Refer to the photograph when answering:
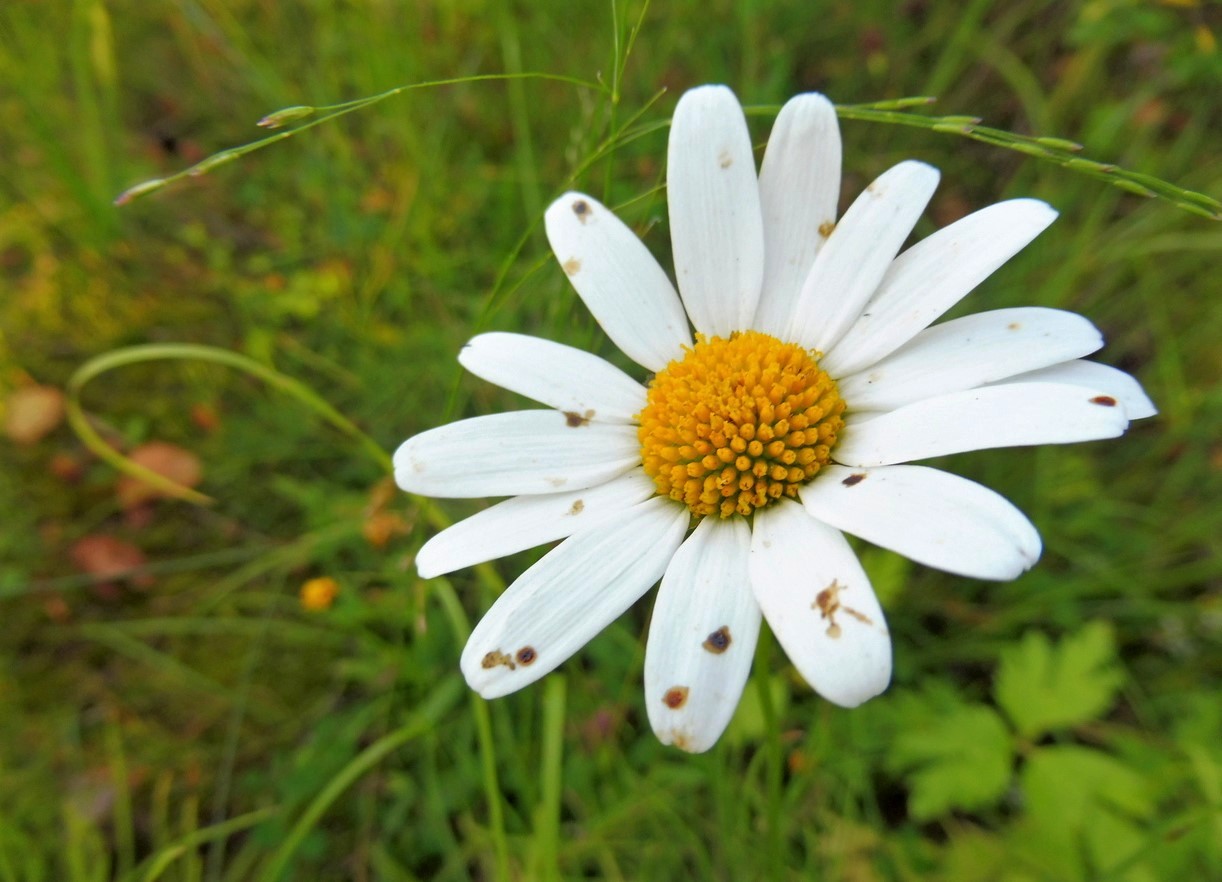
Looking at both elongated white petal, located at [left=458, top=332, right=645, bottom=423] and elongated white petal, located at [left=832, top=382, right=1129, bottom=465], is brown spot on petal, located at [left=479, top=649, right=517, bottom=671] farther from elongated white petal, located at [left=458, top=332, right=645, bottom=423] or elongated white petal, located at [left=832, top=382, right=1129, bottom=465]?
elongated white petal, located at [left=832, top=382, right=1129, bottom=465]

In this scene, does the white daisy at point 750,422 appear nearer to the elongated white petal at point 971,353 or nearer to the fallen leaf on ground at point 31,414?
the elongated white petal at point 971,353

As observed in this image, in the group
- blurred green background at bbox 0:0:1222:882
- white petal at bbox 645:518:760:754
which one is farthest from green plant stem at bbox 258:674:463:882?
white petal at bbox 645:518:760:754

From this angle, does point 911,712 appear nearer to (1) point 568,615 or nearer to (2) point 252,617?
(1) point 568,615

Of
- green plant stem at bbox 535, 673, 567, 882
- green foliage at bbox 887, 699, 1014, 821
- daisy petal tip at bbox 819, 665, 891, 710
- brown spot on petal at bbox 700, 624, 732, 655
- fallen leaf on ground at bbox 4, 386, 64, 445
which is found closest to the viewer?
daisy petal tip at bbox 819, 665, 891, 710

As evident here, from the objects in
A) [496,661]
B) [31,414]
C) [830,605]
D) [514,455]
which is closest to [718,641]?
[830,605]

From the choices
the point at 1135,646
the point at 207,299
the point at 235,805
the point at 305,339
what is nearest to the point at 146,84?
the point at 207,299
